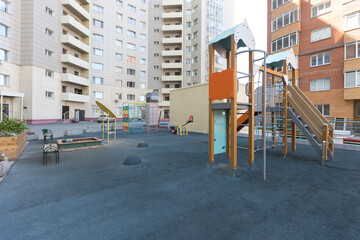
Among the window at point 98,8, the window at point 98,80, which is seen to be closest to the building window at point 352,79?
the window at point 98,80

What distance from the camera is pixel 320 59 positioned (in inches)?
712

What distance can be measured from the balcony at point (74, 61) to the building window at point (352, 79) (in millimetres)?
36602

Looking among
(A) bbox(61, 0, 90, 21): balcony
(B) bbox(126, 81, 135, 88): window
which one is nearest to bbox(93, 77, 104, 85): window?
(B) bbox(126, 81, 135, 88): window

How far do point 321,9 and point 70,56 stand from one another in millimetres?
34941

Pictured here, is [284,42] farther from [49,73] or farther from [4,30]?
[4,30]

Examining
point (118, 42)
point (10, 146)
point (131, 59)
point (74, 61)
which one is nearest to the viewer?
point (10, 146)

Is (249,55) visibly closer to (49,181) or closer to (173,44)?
(49,181)

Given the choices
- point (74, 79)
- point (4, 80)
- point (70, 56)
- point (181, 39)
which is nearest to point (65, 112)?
point (74, 79)

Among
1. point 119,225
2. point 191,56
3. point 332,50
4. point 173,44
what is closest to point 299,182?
point 119,225

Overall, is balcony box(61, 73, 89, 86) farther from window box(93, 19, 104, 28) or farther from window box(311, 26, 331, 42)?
window box(311, 26, 331, 42)

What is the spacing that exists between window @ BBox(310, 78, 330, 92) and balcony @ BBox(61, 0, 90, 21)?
3788cm

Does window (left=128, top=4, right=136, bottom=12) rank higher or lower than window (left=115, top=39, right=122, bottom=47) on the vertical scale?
higher

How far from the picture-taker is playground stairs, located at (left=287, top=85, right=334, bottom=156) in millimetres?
6852

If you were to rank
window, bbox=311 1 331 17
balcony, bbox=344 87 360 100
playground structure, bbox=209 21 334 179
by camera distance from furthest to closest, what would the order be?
window, bbox=311 1 331 17, balcony, bbox=344 87 360 100, playground structure, bbox=209 21 334 179
